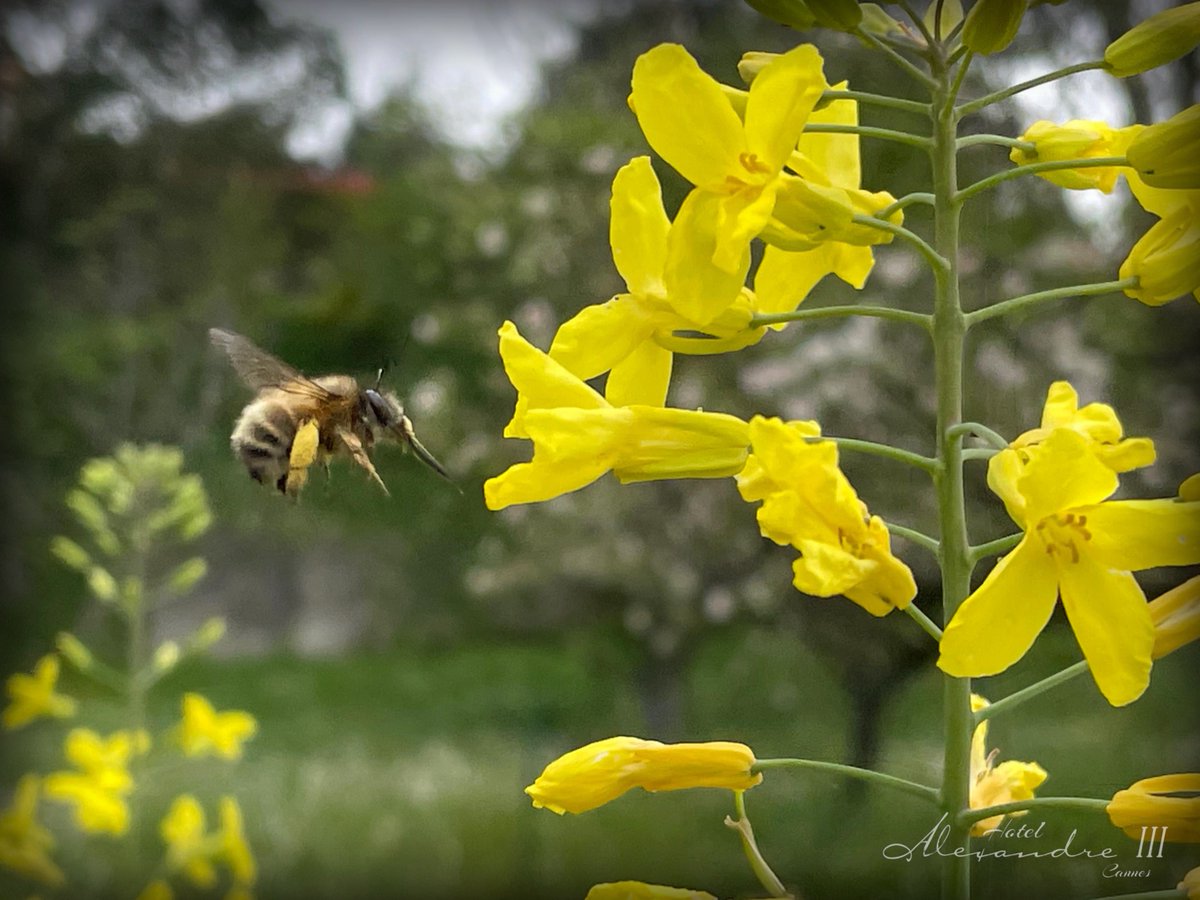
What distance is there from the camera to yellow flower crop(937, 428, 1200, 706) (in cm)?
36

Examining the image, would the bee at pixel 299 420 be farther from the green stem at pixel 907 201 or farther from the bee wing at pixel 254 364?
the green stem at pixel 907 201

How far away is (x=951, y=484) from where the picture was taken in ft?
1.30

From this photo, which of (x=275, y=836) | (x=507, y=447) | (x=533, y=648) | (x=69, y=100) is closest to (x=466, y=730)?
(x=533, y=648)

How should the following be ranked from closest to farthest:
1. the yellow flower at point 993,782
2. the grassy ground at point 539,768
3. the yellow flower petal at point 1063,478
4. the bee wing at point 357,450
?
the yellow flower petal at point 1063,478, the yellow flower at point 993,782, the bee wing at point 357,450, the grassy ground at point 539,768

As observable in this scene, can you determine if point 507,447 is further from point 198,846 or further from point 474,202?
A: point 198,846

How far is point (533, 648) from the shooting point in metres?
2.66

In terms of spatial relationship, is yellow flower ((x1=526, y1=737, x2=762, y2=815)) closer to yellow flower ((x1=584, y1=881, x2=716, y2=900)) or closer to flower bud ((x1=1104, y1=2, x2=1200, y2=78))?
yellow flower ((x1=584, y1=881, x2=716, y2=900))

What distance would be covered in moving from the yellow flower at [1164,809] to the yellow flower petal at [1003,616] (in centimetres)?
10

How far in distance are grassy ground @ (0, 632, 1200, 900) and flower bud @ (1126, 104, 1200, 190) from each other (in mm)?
1132

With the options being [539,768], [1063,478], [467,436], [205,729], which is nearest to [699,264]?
[1063,478]

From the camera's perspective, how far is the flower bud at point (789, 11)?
1.32 feet

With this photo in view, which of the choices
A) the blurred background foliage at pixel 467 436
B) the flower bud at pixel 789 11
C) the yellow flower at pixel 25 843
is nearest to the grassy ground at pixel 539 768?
the blurred background foliage at pixel 467 436

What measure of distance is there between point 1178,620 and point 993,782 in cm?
12

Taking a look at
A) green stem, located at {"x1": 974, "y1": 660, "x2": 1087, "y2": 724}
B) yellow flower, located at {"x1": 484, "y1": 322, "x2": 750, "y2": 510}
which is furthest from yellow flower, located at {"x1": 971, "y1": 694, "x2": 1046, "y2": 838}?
yellow flower, located at {"x1": 484, "y1": 322, "x2": 750, "y2": 510}
